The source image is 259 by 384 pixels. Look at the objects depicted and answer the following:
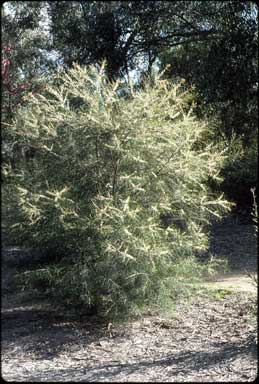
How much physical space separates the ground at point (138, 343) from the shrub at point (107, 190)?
0.29m

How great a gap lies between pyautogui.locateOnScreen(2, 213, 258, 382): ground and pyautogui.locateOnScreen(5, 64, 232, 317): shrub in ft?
0.95

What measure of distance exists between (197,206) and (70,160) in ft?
4.47

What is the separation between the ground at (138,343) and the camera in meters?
4.05

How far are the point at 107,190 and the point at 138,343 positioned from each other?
1414 mm

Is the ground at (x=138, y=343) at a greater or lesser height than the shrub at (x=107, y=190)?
lesser

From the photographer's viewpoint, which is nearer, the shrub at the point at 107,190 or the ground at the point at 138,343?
the ground at the point at 138,343

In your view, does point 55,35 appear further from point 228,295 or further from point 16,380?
point 16,380

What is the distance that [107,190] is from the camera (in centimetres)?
512

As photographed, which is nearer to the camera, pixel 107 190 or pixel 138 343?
pixel 138 343

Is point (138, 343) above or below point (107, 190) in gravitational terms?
below

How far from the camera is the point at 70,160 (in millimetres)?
5125

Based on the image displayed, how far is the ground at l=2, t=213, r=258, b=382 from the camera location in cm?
405

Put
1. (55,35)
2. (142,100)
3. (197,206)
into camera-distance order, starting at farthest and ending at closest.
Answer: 1. (55,35)
2. (197,206)
3. (142,100)

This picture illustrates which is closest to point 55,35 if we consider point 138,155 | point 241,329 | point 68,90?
point 68,90
